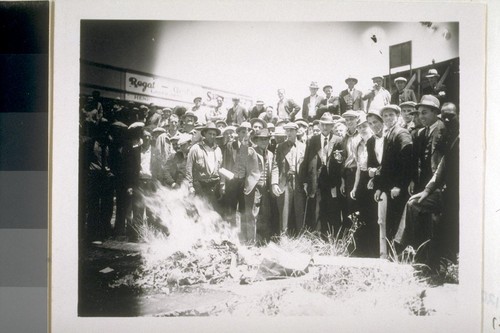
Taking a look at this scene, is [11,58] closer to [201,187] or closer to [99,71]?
[99,71]

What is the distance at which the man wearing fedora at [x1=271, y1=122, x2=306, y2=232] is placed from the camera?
1.35 meters

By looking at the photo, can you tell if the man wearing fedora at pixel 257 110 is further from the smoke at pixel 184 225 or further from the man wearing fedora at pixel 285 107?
the smoke at pixel 184 225

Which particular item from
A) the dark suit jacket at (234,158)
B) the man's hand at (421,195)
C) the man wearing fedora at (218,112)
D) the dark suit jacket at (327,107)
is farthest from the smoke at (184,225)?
the man's hand at (421,195)

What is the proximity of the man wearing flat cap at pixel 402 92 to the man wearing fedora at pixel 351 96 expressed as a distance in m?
0.11

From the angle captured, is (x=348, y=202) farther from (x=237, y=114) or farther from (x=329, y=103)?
(x=237, y=114)

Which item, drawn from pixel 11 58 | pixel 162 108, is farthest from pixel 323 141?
pixel 11 58

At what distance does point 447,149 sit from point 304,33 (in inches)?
23.5

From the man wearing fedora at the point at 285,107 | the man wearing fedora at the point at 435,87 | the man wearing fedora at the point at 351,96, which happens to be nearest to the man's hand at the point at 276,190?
the man wearing fedora at the point at 285,107

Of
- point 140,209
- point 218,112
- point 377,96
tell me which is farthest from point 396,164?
point 140,209

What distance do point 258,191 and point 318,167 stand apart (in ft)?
0.69

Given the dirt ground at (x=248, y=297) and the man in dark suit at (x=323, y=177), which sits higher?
the man in dark suit at (x=323, y=177)

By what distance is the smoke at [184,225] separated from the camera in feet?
4.40

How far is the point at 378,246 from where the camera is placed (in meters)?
1.34

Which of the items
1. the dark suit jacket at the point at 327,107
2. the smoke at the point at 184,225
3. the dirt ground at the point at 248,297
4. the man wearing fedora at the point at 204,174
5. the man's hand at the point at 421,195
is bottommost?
the dirt ground at the point at 248,297
